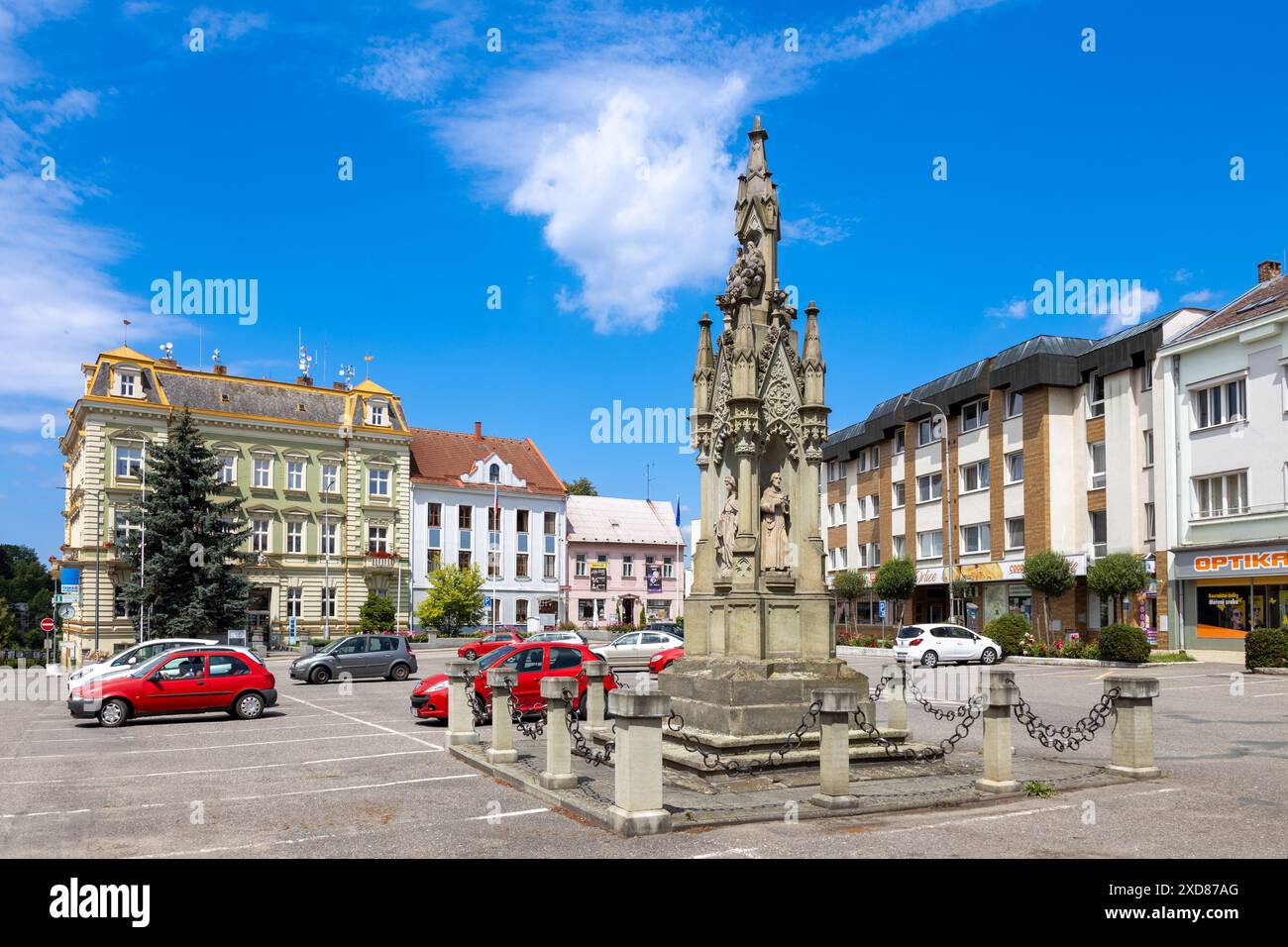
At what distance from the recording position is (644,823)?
9.14 metres

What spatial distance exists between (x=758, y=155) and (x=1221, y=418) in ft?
94.0

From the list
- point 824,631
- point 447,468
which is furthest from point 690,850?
point 447,468

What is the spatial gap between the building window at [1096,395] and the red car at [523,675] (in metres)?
29.3

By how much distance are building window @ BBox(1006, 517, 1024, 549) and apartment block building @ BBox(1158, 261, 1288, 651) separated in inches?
303

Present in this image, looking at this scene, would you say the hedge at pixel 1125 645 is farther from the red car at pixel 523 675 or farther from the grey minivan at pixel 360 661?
the grey minivan at pixel 360 661

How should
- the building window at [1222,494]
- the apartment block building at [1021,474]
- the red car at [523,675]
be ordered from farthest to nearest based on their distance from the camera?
the apartment block building at [1021,474], the building window at [1222,494], the red car at [523,675]

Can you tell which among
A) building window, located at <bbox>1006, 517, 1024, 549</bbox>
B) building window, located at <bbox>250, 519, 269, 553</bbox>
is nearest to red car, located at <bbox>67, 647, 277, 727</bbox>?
building window, located at <bbox>1006, 517, 1024, 549</bbox>

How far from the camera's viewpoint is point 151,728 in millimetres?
19703

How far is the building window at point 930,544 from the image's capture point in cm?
5125

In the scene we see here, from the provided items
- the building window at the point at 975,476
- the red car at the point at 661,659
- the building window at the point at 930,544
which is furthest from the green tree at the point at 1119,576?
the red car at the point at 661,659

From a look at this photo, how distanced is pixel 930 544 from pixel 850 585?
5342 mm

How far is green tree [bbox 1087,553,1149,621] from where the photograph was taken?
3744 centimetres

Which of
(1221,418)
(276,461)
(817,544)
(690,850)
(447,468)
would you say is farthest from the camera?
(447,468)

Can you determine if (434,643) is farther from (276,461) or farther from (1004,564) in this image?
(1004,564)
